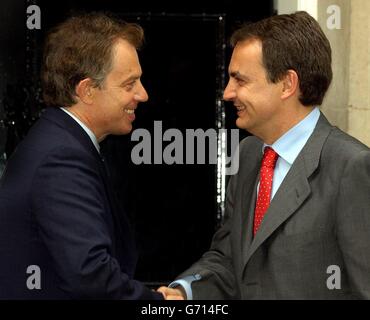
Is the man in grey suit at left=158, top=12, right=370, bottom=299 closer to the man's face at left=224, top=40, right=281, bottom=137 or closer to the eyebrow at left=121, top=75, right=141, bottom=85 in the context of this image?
the man's face at left=224, top=40, right=281, bottom=137

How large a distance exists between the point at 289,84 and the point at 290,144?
0.20m

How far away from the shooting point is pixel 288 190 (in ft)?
9.08

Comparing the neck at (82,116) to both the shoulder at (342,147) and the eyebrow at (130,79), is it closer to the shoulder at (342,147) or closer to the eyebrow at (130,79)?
the eyebrow at (130,79)

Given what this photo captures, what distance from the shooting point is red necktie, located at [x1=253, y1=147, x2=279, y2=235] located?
2.88 meters

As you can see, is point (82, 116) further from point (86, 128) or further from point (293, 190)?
point (293, 190)

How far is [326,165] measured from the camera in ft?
8.96

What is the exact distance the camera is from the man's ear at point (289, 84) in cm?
292

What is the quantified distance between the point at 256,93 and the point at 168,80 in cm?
150

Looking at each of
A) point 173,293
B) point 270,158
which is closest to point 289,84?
point 270,158

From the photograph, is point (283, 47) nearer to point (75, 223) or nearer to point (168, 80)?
point (75, 223)

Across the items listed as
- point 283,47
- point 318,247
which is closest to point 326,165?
point 318,247

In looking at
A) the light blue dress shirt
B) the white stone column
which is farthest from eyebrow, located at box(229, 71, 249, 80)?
the white stone column

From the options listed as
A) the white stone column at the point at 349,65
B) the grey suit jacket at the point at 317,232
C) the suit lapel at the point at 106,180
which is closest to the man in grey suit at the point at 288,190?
the grey suit jacket at the point at 317,232

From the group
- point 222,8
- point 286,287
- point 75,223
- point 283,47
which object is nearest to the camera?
point 75,223
